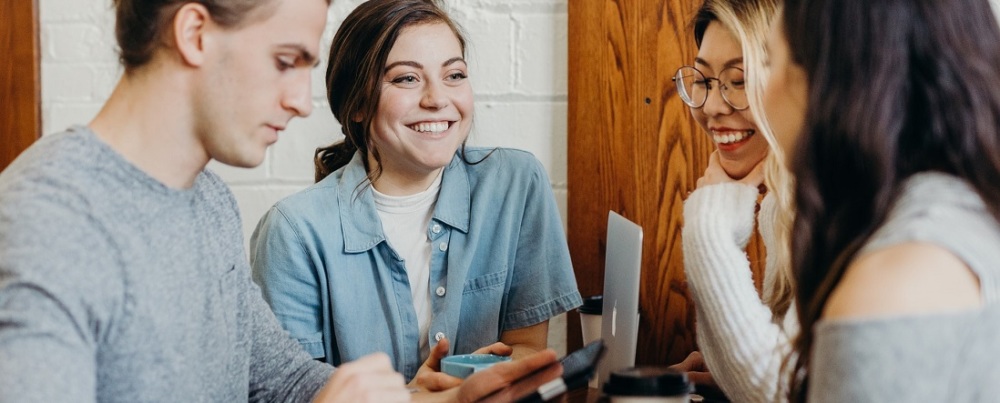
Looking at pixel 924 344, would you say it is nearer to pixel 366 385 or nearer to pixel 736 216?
pixel 366 385

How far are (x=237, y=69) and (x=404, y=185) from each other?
725mm

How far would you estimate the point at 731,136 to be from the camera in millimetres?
1537

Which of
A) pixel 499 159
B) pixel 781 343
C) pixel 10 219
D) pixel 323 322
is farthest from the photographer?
pixel 499 159

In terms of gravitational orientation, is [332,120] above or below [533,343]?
above

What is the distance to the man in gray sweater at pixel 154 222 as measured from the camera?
0.82 metres

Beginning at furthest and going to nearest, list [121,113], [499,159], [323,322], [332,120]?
1. [332,120]
2. [499,159]
3. [323,322]
4. [121,113]

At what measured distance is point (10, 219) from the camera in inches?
33.1

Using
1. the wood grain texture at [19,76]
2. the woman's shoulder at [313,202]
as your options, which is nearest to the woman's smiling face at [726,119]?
the woman's shoulder at [313,202]

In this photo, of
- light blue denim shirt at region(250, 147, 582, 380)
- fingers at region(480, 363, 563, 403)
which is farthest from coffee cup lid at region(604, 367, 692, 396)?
light blue denim shirt at region(250, 147, 582, 380)

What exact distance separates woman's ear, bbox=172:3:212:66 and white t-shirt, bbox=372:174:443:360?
72 centimetres

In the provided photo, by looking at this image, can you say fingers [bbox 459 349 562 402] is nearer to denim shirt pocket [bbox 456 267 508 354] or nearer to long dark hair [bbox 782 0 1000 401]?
long dark hair [bbox 782 0 1000 401]

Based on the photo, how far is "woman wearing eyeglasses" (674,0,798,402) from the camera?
4.14ft

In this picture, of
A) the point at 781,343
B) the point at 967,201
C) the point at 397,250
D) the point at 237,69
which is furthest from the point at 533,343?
the point at 967,201

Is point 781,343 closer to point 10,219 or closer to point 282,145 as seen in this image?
point 10,219
